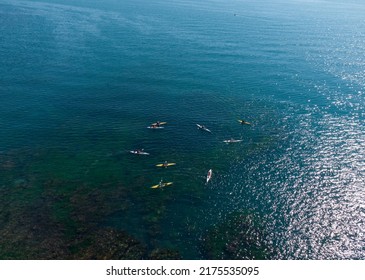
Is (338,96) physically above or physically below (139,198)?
above

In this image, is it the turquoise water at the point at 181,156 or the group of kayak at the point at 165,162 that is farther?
the group of kayak at the point at 165,162

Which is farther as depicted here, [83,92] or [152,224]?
[83,92]

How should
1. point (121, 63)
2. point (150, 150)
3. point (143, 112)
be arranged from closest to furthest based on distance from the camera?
point (150, 150) < point (143, 112) < point (121, 63)

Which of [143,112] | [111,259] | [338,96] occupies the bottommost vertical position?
[111,259]

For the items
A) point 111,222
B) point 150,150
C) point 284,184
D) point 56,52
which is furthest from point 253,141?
point 56,52

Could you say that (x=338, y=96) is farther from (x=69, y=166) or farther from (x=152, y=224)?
(x=69, y=166)

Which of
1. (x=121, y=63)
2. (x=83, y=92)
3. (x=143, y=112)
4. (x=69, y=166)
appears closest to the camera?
(x=69, y=166)

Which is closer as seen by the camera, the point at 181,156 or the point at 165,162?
the point at 165,162

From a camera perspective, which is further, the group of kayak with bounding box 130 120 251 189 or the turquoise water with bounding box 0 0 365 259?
the group of kayak with bounding box 130 120 251 189
